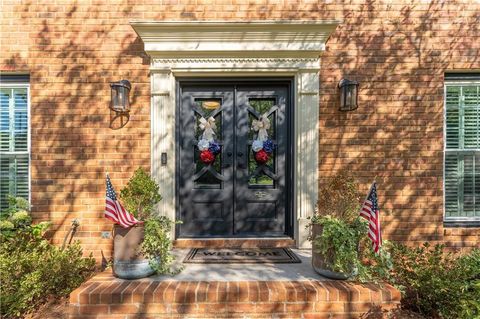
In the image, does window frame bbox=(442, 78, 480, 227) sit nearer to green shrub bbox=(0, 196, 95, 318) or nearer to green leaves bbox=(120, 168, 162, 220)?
green leaves bbox=(120, 168, 162, 220)

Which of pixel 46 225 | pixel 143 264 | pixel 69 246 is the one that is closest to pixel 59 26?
pixel 46 225

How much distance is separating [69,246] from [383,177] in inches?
169

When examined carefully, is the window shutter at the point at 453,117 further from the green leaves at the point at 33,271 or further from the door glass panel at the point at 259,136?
the green leaves at the point at 33,271

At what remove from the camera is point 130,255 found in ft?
9.07

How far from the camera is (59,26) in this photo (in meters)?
3.73

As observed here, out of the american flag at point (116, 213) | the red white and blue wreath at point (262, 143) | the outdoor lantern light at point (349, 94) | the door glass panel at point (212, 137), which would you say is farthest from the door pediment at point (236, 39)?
the american flag at point (116, 213)

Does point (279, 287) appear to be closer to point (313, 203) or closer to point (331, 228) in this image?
point (331, 228)

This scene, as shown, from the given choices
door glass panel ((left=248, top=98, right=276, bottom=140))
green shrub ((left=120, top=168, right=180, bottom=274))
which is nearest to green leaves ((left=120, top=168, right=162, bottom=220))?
green shrub ((left=120, top=168, right=180, bottom=274))

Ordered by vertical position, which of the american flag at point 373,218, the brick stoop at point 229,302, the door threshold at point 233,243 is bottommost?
the brick stoop at point 229,302

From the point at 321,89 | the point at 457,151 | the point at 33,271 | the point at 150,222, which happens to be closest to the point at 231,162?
the point at 150,222

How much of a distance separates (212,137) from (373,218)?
2242 millimetres

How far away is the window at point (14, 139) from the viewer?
3.83m

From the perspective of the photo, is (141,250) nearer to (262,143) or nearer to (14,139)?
(262,143)

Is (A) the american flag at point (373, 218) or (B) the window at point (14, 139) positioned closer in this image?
(A) the american flag at point (373, 218)
